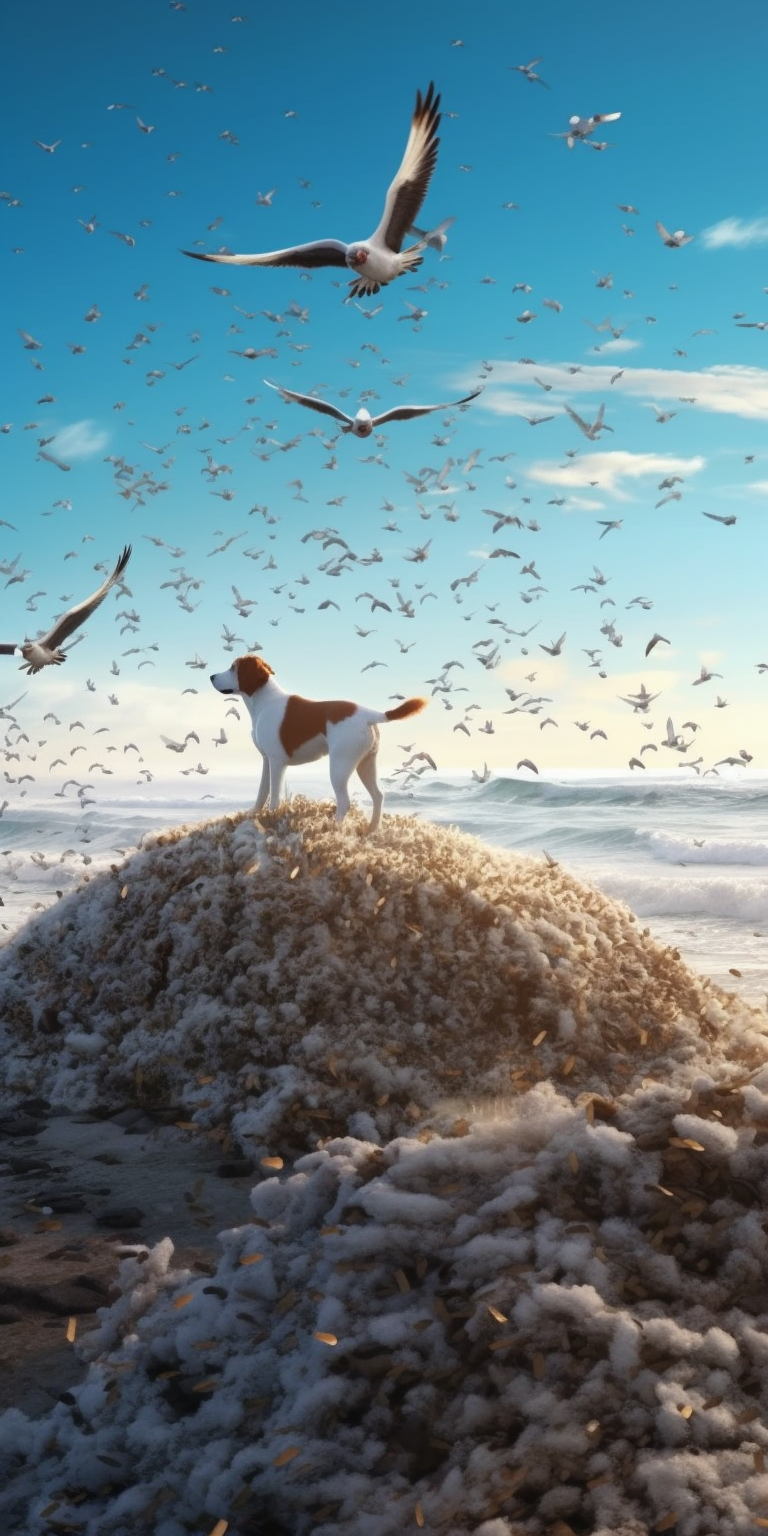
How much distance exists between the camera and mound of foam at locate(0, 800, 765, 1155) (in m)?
6.11

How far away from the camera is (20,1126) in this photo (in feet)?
20.2

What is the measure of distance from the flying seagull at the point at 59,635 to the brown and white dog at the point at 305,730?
1.12 m

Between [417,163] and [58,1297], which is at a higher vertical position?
[417,163]

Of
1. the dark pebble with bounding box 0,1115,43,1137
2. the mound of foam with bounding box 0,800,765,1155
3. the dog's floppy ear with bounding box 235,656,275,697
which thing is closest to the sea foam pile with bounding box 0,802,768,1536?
the mound of foam with bounding box 0,800,765,1155

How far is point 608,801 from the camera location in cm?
3328

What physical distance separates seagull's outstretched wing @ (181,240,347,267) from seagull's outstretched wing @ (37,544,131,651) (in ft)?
8.31

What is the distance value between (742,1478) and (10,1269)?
3.02 m

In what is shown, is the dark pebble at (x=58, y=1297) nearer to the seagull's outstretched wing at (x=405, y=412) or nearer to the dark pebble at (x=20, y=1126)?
the dark pebble at (x=20, y=1126)

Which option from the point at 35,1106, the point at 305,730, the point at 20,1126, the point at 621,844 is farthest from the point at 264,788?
the point at 621,844

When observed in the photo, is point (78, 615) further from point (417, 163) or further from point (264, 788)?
point (417, 163)

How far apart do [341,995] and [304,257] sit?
611cm

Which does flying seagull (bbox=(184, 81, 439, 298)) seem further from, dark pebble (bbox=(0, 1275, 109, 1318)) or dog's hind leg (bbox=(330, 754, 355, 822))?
dark pebble (bbox=(0, 1275, 109, 1318))

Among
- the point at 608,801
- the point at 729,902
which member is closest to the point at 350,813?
the point at 729,902

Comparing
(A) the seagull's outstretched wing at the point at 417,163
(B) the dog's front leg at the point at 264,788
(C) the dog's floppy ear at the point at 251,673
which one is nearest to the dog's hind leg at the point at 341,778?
(B) the dog's front leg at the point at 264,788
